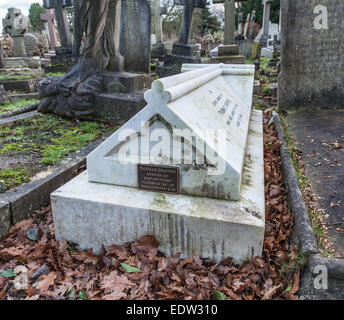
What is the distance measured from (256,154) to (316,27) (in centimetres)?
377

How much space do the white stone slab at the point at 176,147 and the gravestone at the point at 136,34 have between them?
534 cm

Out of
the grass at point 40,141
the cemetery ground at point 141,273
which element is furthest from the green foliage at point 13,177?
the cemetery ground at point 141,273

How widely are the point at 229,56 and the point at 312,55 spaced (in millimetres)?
3261

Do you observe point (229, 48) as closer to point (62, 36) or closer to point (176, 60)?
point (176, 60)

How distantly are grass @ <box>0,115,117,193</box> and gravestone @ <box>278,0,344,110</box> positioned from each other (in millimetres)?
3560

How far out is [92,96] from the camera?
5.31 metres

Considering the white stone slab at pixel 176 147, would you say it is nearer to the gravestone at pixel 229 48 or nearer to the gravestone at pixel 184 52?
the gravestone at pixel 229 48

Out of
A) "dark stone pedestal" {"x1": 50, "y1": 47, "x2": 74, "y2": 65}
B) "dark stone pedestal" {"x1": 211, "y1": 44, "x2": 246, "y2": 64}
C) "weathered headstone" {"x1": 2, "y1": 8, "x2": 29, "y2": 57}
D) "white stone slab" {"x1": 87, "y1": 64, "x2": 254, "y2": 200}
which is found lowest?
"white stone slab" {"x1": 87, "y1": 64, "x2": 254, "y2": 200}

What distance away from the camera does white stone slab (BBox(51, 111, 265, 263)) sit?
6.41 ft

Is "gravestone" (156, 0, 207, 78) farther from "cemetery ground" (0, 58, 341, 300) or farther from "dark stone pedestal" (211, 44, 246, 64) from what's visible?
"cemetery ground" (0, 58, 341, 300)

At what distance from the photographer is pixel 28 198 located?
282cm

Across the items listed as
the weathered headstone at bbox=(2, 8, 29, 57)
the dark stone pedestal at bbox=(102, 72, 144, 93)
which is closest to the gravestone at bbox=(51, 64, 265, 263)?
the dark stone pedestal at bbox=(102, 72, 144, 93)

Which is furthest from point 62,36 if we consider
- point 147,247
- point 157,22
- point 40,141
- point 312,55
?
point 147,247

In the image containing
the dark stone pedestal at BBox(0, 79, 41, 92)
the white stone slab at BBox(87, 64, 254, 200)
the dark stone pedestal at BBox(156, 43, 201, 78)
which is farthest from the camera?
the dark stone pedestal at BBox(156, 43, 201, 78)
